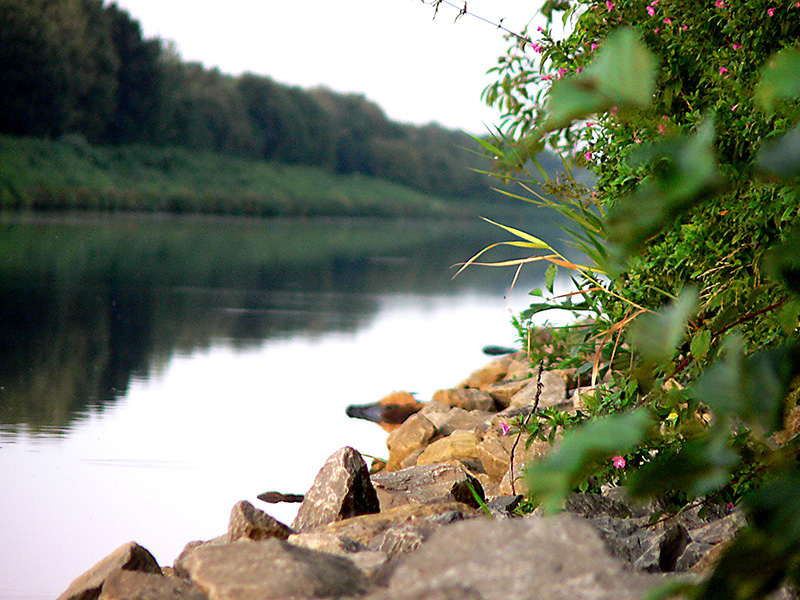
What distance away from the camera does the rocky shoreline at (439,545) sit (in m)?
0.97

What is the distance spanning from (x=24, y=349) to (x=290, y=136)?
34387mm

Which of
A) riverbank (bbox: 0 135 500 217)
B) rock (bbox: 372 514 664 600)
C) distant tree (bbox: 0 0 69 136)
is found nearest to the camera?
rock (bbox: 372 514 664 600)

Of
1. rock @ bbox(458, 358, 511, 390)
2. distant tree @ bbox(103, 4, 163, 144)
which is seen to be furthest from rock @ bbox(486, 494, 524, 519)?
distant tree @ bbox(103, 4, 163, 144)

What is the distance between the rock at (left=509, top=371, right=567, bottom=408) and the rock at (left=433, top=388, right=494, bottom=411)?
1.32 feet

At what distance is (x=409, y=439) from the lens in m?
3.31

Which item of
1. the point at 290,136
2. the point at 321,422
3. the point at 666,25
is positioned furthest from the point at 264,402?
the point at 290,136

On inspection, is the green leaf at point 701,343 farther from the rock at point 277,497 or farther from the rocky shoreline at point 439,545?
the rock at point 277,497

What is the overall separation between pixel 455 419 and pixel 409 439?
0.81 feet

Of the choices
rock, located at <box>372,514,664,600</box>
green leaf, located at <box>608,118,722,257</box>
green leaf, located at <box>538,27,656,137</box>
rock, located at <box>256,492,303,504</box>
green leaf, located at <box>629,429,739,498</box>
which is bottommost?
rock, located at <box>256,492,303,504</box>

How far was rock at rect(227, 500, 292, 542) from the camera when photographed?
1892mm

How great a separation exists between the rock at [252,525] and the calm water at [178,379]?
49cm

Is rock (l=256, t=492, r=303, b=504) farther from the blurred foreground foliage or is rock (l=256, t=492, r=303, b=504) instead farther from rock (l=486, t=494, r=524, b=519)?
the blurred foreground foliage

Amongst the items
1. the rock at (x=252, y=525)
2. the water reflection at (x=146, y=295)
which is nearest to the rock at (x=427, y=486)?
the rock at (x=252, y=525)

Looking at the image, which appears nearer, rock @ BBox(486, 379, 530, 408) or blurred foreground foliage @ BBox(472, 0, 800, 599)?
blurred foreground foliage @ BBox(472, 0, 800, 599)
